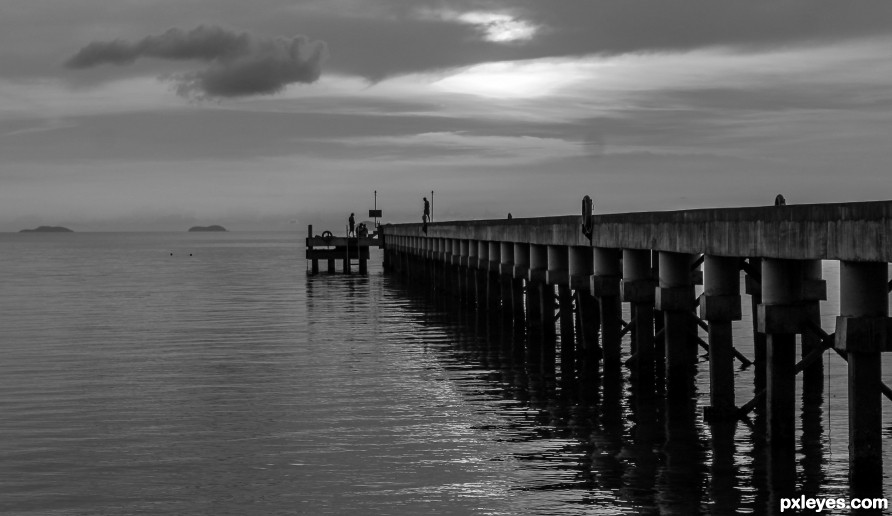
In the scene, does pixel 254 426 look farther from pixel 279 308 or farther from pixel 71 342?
pixel 279 308

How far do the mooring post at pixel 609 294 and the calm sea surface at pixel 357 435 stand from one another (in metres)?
1.78

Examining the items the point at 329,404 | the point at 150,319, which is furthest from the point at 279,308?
the point at 329,404

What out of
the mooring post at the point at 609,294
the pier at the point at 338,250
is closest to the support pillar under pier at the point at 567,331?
the mooring post at the point at 609,294

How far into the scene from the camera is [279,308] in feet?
181

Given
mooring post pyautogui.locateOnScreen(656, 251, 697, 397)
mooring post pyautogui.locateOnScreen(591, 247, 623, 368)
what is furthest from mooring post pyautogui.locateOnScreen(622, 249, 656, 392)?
mooring post pyautogui.locateOnScreen(591, 247, 623, 368)

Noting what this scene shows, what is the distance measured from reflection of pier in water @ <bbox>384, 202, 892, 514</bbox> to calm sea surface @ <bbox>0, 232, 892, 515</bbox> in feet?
0.40

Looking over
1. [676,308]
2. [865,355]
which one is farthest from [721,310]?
[865,355]

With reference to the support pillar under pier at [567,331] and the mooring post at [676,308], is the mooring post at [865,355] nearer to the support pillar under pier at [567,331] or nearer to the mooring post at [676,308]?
the mooring post at [676,308]

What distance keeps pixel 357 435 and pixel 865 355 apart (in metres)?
9.05

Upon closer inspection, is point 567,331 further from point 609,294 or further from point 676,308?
point 676,308

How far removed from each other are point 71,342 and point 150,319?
1053cm

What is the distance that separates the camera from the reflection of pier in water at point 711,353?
15.1m

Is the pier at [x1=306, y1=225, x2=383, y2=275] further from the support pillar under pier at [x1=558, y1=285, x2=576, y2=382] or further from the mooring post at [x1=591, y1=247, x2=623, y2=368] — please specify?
the mooring post at [x1=591, y1=247, x2=623, y2=368]

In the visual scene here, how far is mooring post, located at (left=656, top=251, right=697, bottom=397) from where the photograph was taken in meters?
22.2
